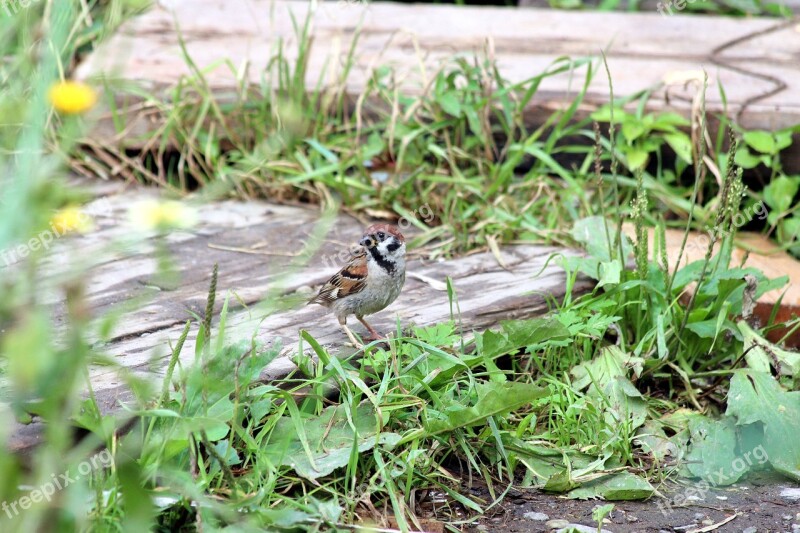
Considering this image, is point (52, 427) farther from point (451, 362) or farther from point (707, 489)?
point (707, 489)

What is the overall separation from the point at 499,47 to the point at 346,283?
299 centimetres

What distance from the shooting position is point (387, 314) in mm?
3855

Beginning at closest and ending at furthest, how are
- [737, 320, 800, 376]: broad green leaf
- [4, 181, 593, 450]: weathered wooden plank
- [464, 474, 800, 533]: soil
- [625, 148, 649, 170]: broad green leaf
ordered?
[464, 474, 800, 533]: soil
[4, 181, 593, 450]: weathered wooden plank
[737, 320, 800, 376]: broad green leaf
[625, 148, 649, 170]: broad green leaf

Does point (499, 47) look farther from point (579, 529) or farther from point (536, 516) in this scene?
point (579, 529)

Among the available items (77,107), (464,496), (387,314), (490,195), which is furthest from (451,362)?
(490,195)

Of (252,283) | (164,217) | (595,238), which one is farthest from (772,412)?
(164,217)

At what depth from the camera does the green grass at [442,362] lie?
2.28 metres

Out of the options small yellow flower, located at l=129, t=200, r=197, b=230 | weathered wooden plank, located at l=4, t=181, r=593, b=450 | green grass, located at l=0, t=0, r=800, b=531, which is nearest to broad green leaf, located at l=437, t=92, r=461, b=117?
green grass, located at l=0, t=0, r=800, b=531

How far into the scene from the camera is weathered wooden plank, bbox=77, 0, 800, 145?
5.23m

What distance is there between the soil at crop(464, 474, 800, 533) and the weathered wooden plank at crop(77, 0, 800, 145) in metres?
2.44

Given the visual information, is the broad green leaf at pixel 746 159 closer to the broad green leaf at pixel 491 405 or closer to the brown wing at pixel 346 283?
the brown wing at pixel 346 283

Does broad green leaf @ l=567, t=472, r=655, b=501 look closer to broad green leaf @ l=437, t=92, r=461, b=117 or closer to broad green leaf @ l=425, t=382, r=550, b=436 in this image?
broad green leaf @ l=425, t=382, r=550, b=436

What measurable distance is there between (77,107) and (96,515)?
0.96 m

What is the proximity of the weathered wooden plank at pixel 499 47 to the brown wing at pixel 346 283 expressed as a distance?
6.32ft
